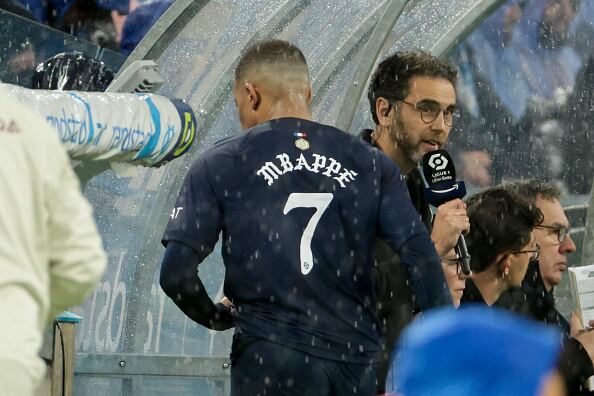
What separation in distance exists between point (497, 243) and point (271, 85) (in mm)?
1490

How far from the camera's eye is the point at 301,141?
4.94 m

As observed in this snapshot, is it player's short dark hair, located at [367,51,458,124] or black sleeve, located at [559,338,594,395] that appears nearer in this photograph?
black sleeve, located at [559,338,594,395]

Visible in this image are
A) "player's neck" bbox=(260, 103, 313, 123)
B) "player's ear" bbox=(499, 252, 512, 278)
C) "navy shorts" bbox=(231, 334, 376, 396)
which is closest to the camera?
"navy shorts" bbox=(231, 334, 376, 396)

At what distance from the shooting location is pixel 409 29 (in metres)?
10.1

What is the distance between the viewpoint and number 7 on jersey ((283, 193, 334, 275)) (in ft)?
15.8

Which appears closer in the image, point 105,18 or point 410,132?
point 410,132

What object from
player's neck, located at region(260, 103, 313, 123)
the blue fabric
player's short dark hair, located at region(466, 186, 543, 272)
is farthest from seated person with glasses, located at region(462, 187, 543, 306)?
the blue fabric

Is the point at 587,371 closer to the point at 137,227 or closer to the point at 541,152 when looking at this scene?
the point at 137,227

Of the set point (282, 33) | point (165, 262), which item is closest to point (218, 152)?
point (165, 262)

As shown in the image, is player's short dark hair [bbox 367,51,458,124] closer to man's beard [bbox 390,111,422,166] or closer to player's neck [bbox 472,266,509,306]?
man's beard [bbox 390,111,422,166]

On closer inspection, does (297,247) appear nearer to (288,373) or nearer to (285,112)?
(288,373)

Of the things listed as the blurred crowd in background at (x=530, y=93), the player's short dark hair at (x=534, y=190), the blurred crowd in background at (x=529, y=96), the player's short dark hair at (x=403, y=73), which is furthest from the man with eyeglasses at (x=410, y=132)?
the blurred crowd in background at (x=530, y=93)

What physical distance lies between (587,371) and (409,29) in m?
4.95

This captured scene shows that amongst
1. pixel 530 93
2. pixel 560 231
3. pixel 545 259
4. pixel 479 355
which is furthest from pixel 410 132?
pixel 530 93
